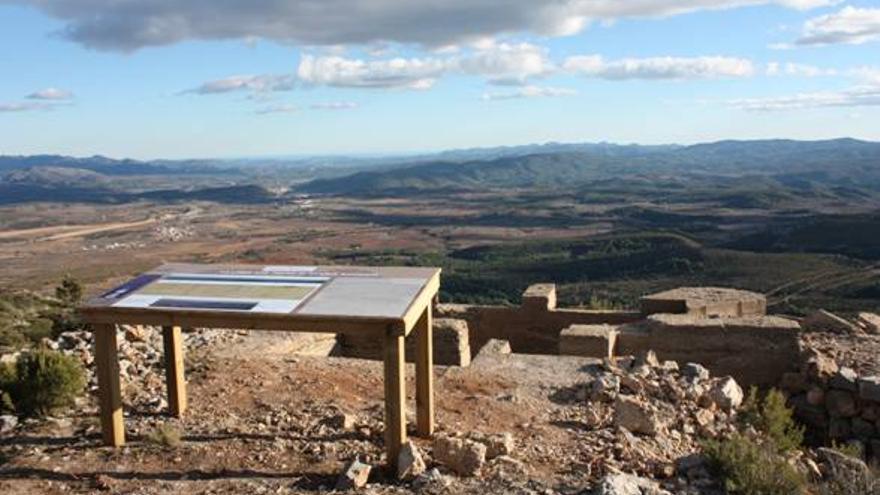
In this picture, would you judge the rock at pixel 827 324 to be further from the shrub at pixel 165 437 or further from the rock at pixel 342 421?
the shrub at pixel 165 437

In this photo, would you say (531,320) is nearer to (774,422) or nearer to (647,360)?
(647,360)

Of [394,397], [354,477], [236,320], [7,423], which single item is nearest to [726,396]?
[394,397]

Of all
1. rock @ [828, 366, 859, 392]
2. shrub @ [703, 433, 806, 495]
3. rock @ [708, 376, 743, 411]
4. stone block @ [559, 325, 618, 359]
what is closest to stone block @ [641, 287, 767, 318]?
stone block @ [559, 325, 618, 359]

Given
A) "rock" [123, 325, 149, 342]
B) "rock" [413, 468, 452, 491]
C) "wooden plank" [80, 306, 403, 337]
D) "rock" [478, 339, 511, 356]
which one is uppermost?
"wooden plank" [80, 306, 403, 337]

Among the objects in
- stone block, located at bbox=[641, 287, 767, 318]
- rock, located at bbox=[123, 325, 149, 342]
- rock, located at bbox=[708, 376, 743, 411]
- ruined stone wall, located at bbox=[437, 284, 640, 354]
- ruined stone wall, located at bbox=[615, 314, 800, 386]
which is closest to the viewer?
Answer: rock, located at bbox=[708, 376, 743, 411]

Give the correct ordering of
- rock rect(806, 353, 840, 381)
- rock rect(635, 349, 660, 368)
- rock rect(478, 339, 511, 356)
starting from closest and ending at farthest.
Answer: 1. rock rect(635, 349, 660, 368)
2. rock rect(806, 353, 840, 381)
3. rock rect(478, 339, 511, 356)

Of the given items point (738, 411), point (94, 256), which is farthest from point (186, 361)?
point (94, 256)

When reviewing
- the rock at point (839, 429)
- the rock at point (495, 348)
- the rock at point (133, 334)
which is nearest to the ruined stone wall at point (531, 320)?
the rock at point (495, 348)

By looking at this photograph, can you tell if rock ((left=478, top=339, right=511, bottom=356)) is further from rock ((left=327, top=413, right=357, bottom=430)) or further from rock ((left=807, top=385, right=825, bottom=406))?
rock ((left=807, top=385, right=825, bottom=406))
